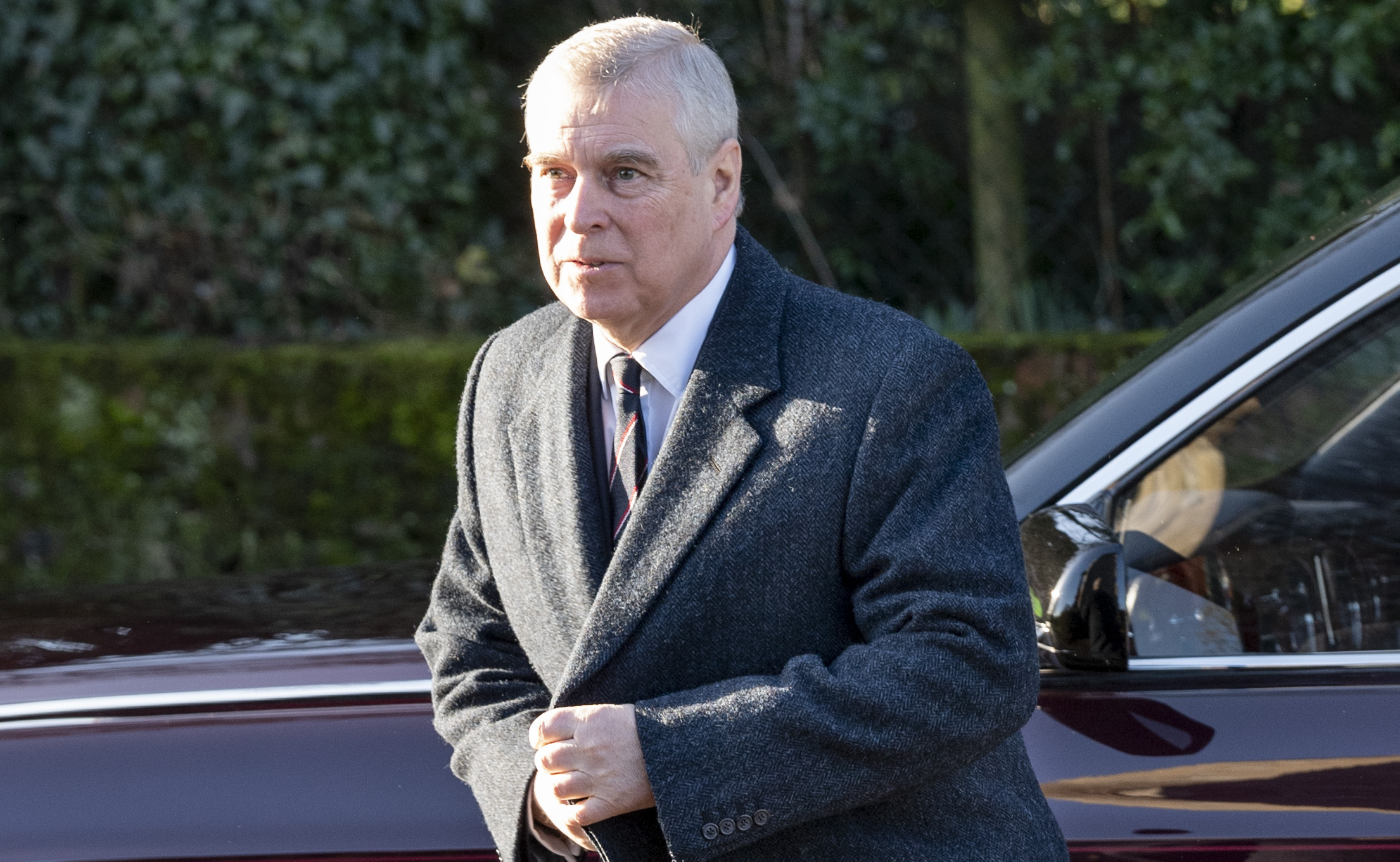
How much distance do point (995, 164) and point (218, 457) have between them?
300 centimetres

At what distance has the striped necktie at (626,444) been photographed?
1.72 meters

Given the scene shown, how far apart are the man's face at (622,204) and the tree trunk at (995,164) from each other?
4184 millimetres

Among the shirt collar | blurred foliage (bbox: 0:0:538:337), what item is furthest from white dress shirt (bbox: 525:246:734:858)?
blurred foliage (bbox: 0:0:538:337)

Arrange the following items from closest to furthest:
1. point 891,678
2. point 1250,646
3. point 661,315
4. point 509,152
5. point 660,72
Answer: point 891,678 < point 660,72 < point 661,315 < point 1250,646 < point 509,152

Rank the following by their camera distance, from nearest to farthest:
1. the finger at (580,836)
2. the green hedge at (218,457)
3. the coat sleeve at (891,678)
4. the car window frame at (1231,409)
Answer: the coat sleeve at (891,678) < the finger at (580,836) < the car window frame at (1231,409) < the green hedge at (218,457)

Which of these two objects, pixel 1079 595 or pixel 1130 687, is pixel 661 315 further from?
pixel 1130 687

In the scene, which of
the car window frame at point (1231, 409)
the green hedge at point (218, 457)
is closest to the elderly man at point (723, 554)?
the car window frame at point (1231, 409)

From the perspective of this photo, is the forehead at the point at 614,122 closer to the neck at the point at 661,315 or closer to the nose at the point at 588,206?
the nose at the point at 588,206

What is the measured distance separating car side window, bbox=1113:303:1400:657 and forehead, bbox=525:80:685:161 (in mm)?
794

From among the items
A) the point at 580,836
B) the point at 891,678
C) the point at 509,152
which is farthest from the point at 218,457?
the point at 891,678

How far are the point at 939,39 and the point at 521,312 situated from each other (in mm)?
1910

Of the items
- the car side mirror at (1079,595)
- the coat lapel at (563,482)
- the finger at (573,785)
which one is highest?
the coat lapel at (563,482)

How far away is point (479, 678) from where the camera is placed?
1.82 meters

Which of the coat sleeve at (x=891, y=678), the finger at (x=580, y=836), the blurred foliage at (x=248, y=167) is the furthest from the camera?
the blurred foliage at (x=248, y=167)
